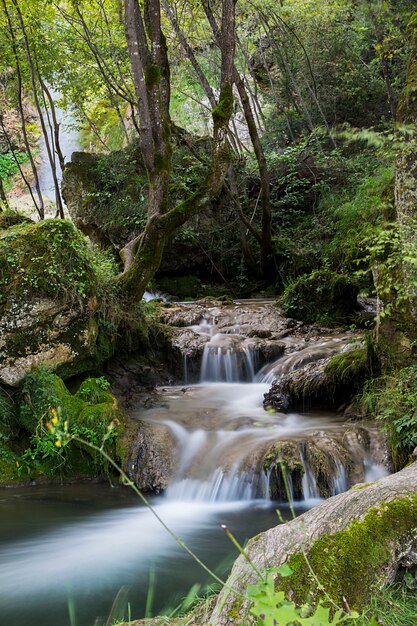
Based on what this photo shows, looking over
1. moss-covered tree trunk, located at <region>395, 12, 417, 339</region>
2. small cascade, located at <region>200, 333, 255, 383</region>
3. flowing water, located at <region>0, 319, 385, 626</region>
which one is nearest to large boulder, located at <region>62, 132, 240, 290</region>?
small cascade, located at <region>200, 333, 255, 383</region>

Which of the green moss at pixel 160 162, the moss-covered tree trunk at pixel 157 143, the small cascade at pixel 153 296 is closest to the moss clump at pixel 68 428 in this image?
the moss-covered tree trunk at pixel 157 143

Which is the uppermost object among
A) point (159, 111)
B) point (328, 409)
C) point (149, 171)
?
point (159, 111)

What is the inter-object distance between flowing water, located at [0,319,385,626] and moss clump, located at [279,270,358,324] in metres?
2.69

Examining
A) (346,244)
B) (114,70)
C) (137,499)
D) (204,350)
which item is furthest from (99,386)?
(114,70)

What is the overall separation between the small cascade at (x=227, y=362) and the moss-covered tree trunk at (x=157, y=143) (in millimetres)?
2064

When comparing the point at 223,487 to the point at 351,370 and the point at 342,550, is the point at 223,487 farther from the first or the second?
the point at 342,550

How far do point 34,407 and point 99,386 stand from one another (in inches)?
38.4

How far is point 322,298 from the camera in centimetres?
1116

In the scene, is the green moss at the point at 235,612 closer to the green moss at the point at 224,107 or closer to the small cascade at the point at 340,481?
the small cascade at the point at 340,481

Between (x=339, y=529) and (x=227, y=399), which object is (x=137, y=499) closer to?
(x=227, y=399)

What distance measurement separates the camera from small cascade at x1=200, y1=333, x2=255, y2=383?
924 cm

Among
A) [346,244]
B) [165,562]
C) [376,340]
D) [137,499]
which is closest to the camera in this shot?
[165,562]

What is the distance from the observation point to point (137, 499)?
19.7 ft

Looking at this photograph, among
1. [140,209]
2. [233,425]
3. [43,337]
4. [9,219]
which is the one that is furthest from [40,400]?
[140,209]
